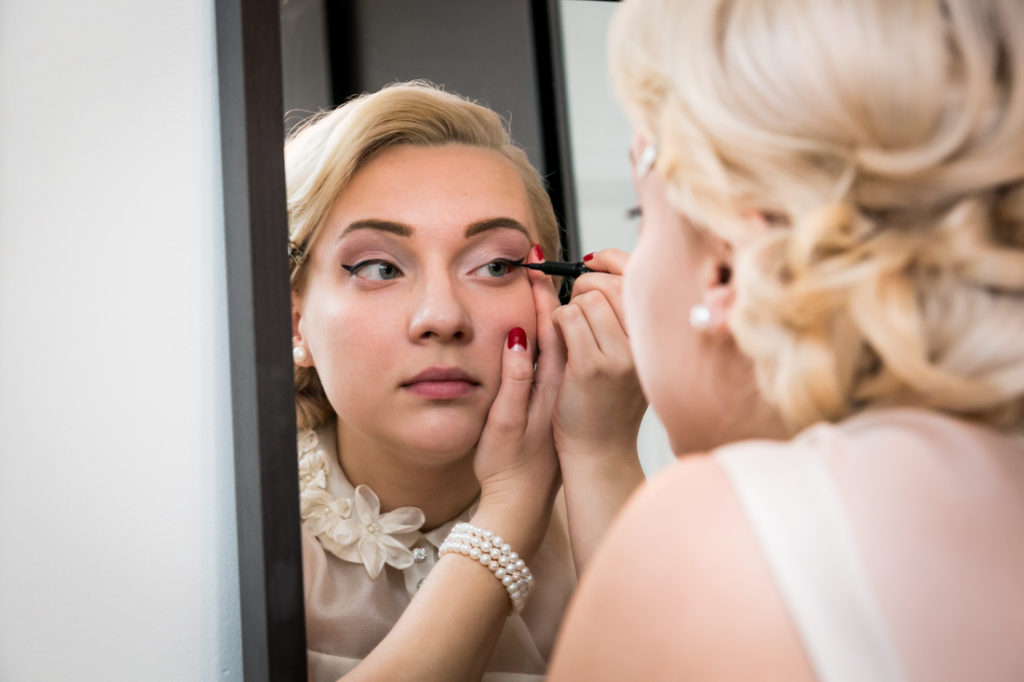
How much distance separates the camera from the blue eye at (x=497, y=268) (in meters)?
0.90

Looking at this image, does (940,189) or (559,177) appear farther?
(559,177)

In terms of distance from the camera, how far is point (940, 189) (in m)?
0.51

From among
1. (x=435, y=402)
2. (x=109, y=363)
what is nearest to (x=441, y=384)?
(x=435, y=402)

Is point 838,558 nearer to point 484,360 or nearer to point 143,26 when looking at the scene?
point 484,360

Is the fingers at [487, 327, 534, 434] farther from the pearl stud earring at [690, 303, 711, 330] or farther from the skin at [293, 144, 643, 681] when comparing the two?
the pearl stud earring at [690, 303, 711, 330]

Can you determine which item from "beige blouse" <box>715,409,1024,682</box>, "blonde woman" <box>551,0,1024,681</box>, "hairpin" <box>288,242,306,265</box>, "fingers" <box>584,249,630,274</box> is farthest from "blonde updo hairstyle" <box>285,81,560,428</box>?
"beige blouse" <box>715,409,1024,682</box>

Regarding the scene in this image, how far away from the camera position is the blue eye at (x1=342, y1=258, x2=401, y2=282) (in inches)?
34.2

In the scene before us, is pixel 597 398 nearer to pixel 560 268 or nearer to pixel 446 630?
pixel 560 268

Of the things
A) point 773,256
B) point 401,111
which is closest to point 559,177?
point 401,111

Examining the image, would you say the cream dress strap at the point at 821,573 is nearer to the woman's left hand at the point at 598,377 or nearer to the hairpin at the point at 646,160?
the hairpin at the point at 646,160

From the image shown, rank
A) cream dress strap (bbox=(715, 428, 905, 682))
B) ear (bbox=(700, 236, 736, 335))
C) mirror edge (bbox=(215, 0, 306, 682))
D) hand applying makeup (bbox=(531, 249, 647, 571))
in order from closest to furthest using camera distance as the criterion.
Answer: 1. cream dress strap (bbox=(715, 428, 905, 682))
2. ear (bbox=(700, 236, 736, 335))
3. mirror edge (bbox=(215, 0, 306, 682))
4. hand applying makeup (bbox=(531, 249, 647, 571))

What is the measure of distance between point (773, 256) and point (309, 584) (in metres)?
0.54

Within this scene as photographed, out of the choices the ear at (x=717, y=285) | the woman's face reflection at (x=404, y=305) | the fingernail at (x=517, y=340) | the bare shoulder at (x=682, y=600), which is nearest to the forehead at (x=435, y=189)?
the woman's face reflection at (x=404, y=305)

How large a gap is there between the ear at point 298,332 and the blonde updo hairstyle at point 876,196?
1.52 ft
